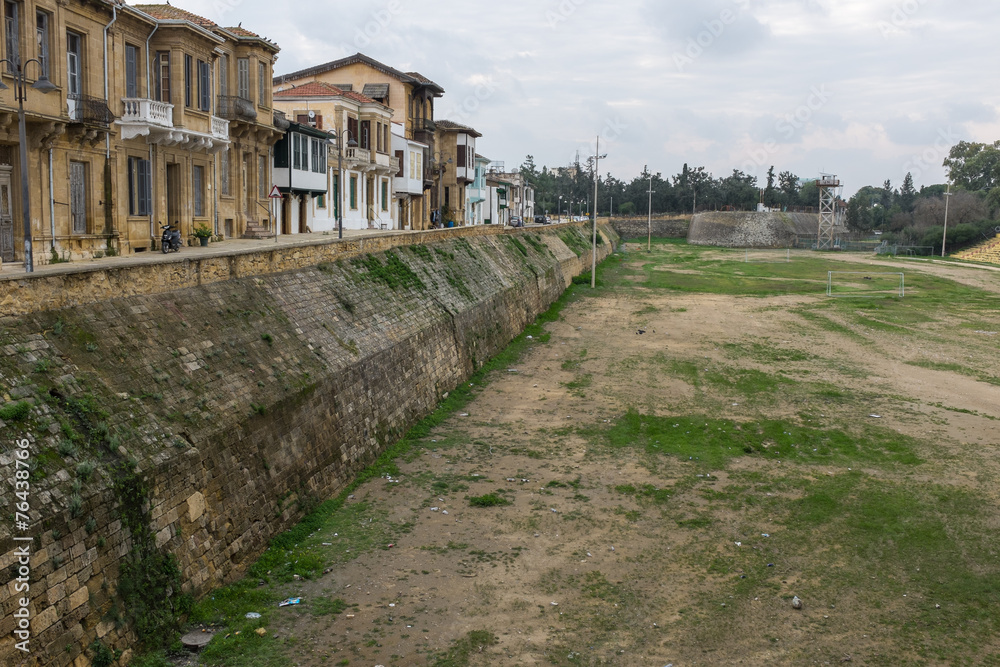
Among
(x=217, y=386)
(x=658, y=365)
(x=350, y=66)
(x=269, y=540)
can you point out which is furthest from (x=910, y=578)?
(x=350, y=66)

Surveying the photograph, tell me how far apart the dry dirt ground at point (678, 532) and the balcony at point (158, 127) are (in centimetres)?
1192

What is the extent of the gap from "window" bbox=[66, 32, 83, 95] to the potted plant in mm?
6260

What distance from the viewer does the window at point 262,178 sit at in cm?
3391

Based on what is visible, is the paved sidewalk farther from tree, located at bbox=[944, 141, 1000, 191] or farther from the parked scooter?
tree, located at bbox=[944, 141, 1000, 191]

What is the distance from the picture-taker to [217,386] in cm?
1331

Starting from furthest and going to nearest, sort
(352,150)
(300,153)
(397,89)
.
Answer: (397,89) < (352,150) < (300,153)

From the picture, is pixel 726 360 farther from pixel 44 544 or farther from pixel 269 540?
pixel 44 544

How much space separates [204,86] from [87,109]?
666 cm

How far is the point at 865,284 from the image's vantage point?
5881 cm

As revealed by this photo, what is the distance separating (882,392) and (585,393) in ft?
29.1

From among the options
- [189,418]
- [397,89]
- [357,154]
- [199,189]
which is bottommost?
[189,418]

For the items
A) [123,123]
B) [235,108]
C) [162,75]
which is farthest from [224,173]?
[123,123]

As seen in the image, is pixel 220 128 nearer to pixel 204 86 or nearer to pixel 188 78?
pixel 204 86

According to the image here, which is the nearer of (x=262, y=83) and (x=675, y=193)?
(x=262, y=83)
